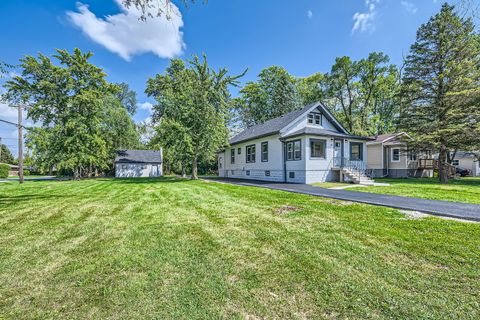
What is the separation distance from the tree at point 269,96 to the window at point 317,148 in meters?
17.1

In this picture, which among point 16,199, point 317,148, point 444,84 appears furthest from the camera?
point 444,84

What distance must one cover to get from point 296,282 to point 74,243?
3.88 m

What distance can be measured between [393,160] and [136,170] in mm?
32813

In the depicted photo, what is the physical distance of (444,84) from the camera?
58.4ft

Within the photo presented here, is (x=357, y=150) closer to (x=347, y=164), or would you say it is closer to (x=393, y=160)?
(x=347, y=164)

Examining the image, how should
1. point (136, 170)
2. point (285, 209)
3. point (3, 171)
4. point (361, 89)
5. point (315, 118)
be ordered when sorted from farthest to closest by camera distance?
point (136, 170) → point (3, 171) → point (361, 89) → point (315, 118) → point (285, 209)

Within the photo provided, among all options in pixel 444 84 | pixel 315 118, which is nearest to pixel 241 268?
pixel 315 118

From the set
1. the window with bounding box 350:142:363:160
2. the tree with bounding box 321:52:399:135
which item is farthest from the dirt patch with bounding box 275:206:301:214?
the tree with bounding box 321:52:399:135

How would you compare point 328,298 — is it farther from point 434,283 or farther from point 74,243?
point 74,243

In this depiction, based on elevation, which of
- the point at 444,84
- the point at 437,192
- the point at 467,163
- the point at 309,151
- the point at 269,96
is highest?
the point at 269,96

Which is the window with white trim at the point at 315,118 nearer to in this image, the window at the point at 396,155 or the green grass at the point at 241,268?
the window at the point at 396,155

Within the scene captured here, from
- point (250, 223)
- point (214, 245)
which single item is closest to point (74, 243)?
point (214, 245)

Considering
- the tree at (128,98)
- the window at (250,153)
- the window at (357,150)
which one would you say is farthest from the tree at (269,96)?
the tree at (128,98)

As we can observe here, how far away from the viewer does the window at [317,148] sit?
15305 mm
